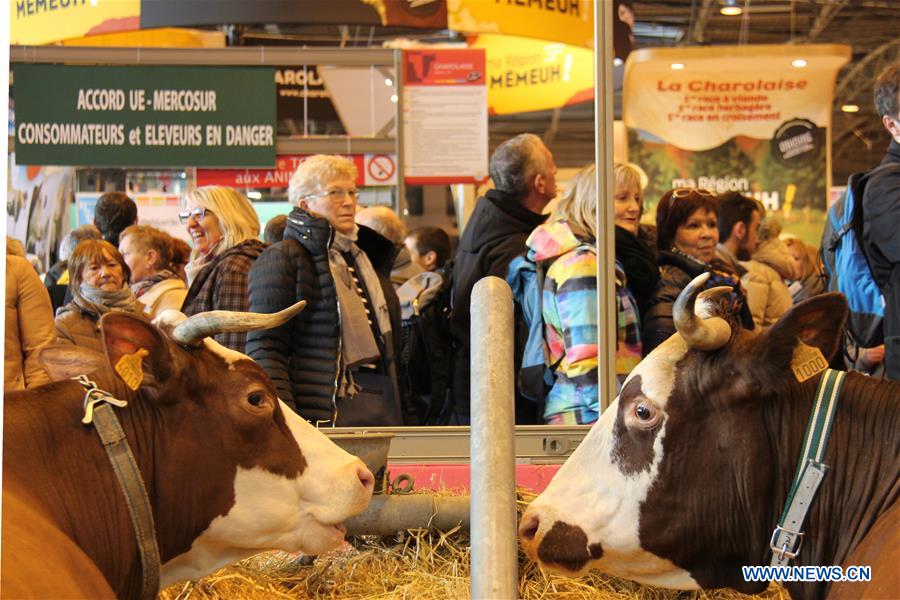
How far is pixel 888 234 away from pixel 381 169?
15.8 ft

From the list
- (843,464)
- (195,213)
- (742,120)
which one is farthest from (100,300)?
(742,120)

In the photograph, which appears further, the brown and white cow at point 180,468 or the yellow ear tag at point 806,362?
the yellow ear tag at point 806,362

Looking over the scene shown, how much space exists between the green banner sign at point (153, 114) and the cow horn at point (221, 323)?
519 centimetres

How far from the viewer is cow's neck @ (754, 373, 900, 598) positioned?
8.89ft

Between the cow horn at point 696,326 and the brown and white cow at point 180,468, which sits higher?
A: the cow horn at point 696,326

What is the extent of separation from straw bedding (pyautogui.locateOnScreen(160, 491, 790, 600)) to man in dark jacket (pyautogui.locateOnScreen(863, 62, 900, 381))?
862 millimetres

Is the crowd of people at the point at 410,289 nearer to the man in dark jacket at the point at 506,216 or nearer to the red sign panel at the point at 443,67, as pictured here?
the man in dark jacket at the point at 506,216

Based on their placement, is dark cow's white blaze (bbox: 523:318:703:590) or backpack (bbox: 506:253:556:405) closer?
dark cow's white blaze (bbox: 523:318:703:590)

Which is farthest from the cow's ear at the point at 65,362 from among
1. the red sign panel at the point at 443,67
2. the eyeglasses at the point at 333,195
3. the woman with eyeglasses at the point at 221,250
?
the red sign panel at the point at 443,67

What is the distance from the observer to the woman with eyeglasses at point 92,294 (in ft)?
16.4

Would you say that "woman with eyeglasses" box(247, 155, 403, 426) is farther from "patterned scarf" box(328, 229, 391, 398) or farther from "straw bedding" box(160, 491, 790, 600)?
"straw bedding" box(160, 491, 790, 600)

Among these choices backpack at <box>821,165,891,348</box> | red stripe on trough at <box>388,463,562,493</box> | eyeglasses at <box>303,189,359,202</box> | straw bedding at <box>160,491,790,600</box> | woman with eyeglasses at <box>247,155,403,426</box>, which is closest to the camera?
straw bedding at <box>160,491,790,600</box>

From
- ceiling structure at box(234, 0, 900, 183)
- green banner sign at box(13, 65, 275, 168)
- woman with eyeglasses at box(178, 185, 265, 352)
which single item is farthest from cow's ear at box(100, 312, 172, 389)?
ceiling structure at box(234, 0, 900, 183)

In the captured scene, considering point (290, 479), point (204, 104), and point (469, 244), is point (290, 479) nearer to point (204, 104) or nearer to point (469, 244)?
point (469, 244)
